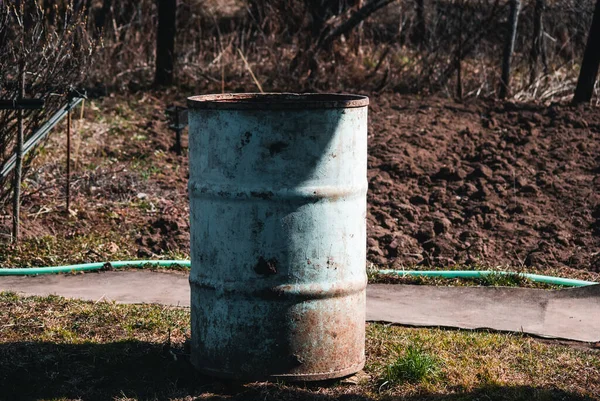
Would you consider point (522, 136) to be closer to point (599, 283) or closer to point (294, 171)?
point (599, 283)

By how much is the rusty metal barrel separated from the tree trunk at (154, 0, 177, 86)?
8.69 meters

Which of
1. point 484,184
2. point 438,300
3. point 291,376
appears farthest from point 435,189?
point 291,376

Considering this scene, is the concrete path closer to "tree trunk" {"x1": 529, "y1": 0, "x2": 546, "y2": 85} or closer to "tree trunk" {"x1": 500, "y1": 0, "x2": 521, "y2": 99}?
"tree trunk" {"x1": 500, "y1": 0, "x2": 521, "y2": 99}

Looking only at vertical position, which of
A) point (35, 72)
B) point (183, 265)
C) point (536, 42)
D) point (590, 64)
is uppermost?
point (536, 42)

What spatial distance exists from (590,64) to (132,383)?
841cm

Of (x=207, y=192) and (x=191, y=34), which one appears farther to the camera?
(x=191, y=34)

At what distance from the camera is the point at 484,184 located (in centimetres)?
905

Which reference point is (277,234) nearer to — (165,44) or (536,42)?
(165,44)

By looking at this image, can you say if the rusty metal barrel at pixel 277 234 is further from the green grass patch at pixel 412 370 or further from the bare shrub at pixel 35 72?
the bare shrub at pixel 35 72

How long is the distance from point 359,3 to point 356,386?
36.0ft

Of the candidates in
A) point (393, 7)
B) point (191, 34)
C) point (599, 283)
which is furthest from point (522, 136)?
point (393, 7)

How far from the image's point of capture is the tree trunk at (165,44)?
1302cm

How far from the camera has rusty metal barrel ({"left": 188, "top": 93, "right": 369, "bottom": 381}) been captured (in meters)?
4.33

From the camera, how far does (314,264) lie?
4.46 m
